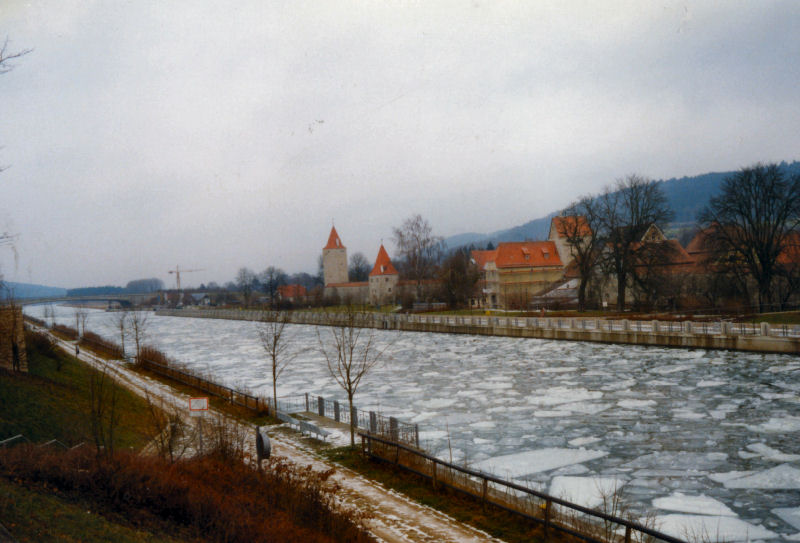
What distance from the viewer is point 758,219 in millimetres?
39250

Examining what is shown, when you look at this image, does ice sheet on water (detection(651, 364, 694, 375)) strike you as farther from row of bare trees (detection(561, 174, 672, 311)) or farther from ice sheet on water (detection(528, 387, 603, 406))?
row of bare trees (detection(561, 174, 672, 311))

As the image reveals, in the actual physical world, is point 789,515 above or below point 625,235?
below

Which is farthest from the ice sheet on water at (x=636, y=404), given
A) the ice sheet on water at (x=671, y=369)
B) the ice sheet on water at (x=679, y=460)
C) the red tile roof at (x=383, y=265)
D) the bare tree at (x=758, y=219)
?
the red tile roof at (x=383, y=265)

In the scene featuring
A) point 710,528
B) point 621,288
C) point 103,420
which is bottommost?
point 710,528

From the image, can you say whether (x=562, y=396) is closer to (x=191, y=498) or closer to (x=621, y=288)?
(x=191, y=498)

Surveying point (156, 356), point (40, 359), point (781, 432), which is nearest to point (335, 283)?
point (156, 356)

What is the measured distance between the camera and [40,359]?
2456 cm

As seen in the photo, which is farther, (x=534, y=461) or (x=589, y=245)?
(x=589, y=245)

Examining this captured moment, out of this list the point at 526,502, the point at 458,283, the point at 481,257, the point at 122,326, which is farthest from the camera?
the point at 481,257

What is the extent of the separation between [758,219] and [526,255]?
3216 centimetres

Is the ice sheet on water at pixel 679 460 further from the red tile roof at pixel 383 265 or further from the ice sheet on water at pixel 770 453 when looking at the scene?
the red tile roof at pixel 383 265

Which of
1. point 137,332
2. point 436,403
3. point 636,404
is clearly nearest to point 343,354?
point 436,403

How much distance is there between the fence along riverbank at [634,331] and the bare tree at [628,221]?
894 centimetres

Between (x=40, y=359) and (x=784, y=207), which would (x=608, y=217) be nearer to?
(x=784, y=207)
